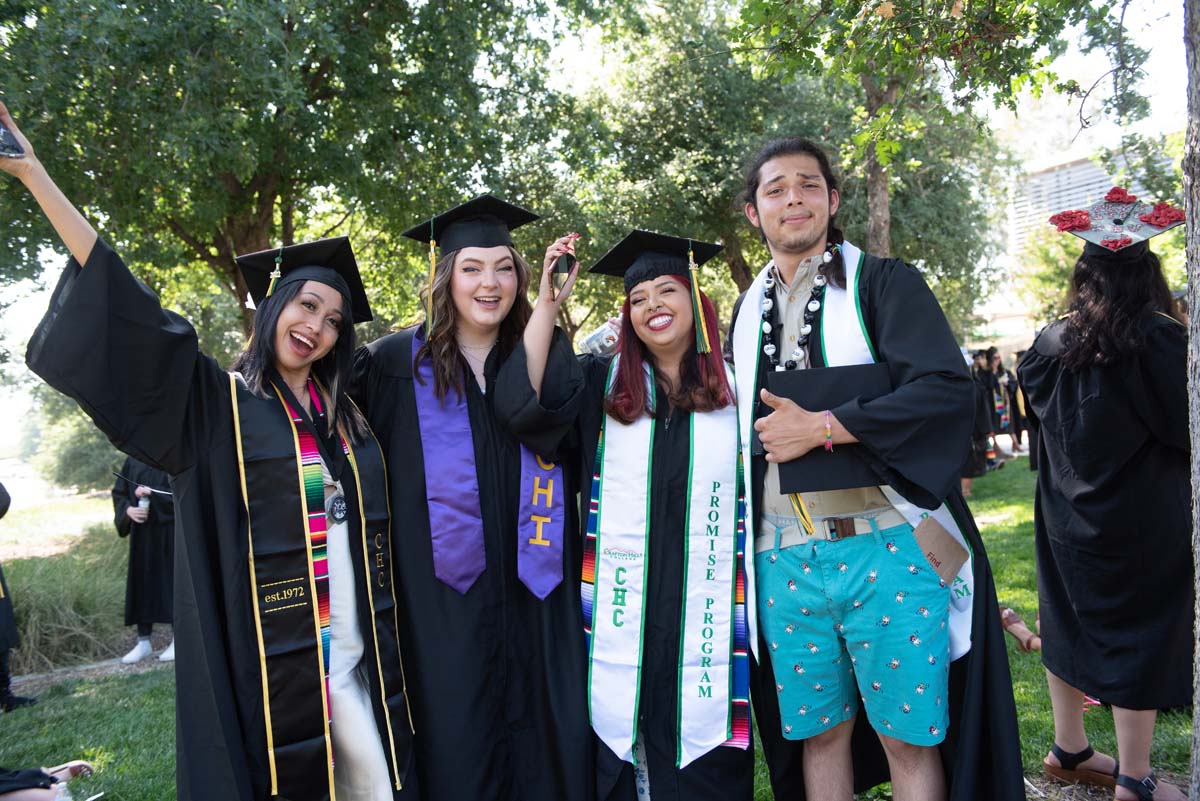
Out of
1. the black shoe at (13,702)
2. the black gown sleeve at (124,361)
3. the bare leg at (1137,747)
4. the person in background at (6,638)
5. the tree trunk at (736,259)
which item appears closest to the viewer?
the black gown sleeve at (124,361)

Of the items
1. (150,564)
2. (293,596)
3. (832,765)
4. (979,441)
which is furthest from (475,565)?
(979,441)

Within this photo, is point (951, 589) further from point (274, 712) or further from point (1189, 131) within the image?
point (274, 712)

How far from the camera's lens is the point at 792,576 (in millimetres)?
2504

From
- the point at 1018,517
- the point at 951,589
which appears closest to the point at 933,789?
the point at 951,589

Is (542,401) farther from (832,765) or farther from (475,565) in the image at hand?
(832,765)

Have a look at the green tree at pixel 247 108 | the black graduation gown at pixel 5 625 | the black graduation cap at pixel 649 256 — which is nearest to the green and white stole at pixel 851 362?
the black graduation cap at pixel 649 256

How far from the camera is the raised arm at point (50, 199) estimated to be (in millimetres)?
1985

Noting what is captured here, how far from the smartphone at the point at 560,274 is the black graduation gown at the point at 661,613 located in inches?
8.6

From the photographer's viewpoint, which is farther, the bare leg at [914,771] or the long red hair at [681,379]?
the long red hair at [681,379]

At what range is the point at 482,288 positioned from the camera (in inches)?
115

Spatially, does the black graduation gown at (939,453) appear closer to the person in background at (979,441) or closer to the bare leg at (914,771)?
the bare leg at (914,771)

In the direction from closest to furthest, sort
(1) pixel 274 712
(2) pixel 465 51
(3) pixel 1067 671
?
(1) pixel 274 712
(3) pixel 1067 671
(2) pixel 465 51

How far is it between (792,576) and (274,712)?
1516 millimetres

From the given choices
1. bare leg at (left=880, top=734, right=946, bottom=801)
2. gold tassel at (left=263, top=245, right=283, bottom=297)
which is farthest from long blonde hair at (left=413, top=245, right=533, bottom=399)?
bare leg at (left=880, top=734, right=946, bottom=801)
